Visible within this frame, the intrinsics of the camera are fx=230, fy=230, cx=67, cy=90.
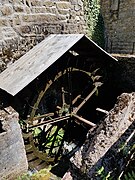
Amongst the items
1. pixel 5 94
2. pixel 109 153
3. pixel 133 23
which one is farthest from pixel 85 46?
pixel 133 23

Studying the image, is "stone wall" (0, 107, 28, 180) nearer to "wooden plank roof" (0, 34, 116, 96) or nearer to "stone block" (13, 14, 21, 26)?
"wooden plank roof" (0, 34, 116, 96)

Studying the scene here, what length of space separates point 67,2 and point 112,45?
5483 mm

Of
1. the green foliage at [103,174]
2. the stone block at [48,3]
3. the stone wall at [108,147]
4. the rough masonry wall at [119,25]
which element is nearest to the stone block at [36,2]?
the stone block at [48,3]

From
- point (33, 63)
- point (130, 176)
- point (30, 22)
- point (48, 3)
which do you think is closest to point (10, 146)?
point (33, 63)

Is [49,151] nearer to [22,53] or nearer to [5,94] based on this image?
[5,94]

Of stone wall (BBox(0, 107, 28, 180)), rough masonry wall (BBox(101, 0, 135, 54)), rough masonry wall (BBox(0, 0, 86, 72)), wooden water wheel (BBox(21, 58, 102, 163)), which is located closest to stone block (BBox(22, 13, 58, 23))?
rough masonry wall (BBox(0, 0, 86, 72))

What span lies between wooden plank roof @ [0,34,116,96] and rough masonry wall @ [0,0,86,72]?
207 mm

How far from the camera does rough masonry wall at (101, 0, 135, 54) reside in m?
9.36

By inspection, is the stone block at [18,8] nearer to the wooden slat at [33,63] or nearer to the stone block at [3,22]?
the stone block at [3,22]

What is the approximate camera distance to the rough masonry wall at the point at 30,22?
4.28m

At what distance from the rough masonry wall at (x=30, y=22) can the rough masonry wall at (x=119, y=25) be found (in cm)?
437

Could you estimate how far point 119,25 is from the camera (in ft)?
32.7

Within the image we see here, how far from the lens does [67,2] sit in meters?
5.27

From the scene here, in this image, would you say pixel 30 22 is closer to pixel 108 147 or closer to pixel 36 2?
pixel 36 2
